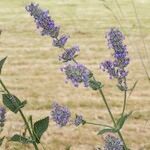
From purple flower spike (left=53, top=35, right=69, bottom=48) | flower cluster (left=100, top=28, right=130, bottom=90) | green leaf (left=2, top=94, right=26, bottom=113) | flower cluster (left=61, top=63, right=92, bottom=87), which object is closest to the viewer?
flower cluster (left=61, top=63, right=92, bottom=87)

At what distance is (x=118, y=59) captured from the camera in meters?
2.01

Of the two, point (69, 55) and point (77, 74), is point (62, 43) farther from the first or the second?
point (77, 74)

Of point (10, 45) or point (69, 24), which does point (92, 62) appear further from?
point (69, 24)

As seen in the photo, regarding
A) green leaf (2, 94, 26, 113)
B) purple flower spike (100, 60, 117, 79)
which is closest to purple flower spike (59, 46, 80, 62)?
purple flower spike (100, 60, 117, 79)

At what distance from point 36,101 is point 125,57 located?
606 centimetres

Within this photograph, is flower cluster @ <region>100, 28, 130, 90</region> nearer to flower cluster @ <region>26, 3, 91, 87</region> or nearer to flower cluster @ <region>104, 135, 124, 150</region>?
flower cluster @ <region>26, 3, 91, 87</region>

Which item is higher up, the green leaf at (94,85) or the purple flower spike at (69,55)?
the purple flower spike at (69,55)

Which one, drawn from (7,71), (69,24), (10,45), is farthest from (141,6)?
(7,71)

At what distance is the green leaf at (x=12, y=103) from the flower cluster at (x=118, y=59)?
440mm

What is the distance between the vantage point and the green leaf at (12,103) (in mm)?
2328

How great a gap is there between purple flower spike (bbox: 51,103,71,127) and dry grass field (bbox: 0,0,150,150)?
36.0 inches

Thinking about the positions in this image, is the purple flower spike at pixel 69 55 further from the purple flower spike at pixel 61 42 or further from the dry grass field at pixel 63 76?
the dry grass field at pixel 63 76

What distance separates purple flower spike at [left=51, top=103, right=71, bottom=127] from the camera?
76.6 inches

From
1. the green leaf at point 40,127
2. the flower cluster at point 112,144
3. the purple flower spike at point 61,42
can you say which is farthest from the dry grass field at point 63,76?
the flower cluster at point 112,144
